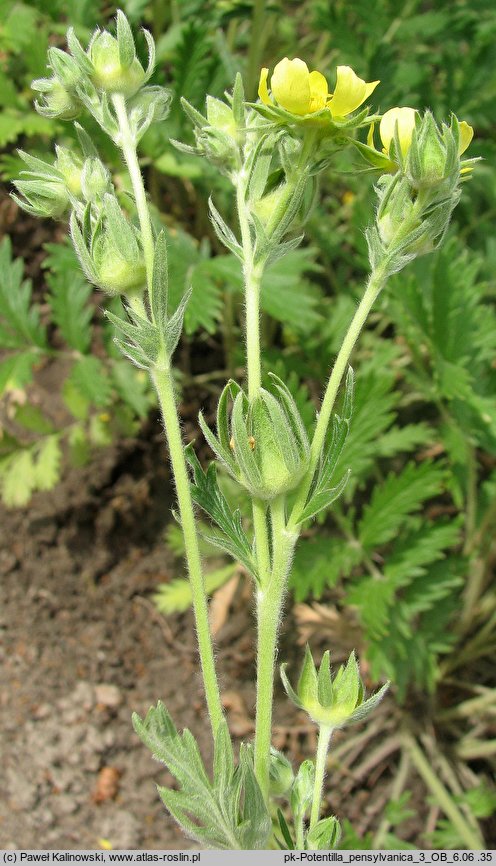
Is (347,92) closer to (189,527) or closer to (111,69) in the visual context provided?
(111,69)

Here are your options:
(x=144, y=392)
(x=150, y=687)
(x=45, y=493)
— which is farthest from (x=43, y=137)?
(x=150, y=687)

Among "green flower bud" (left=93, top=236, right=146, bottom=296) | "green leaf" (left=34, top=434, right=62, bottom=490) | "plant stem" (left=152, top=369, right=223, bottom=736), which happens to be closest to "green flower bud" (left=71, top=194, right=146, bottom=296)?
"green flower bud" (left=93, top=236, right=146, bottom=296)

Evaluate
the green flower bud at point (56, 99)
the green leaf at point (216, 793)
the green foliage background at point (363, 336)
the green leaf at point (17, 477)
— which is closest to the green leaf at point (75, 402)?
the green foliage background at point (363, 336)

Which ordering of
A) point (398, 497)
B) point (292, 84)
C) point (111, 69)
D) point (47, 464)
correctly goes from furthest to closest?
point (47, 464) < point (398, 497) < point (111, 69) < point (292, 84)

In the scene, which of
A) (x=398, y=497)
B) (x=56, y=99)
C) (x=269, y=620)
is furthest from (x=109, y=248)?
(x=398, y=497)

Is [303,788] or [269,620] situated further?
[303,788]
